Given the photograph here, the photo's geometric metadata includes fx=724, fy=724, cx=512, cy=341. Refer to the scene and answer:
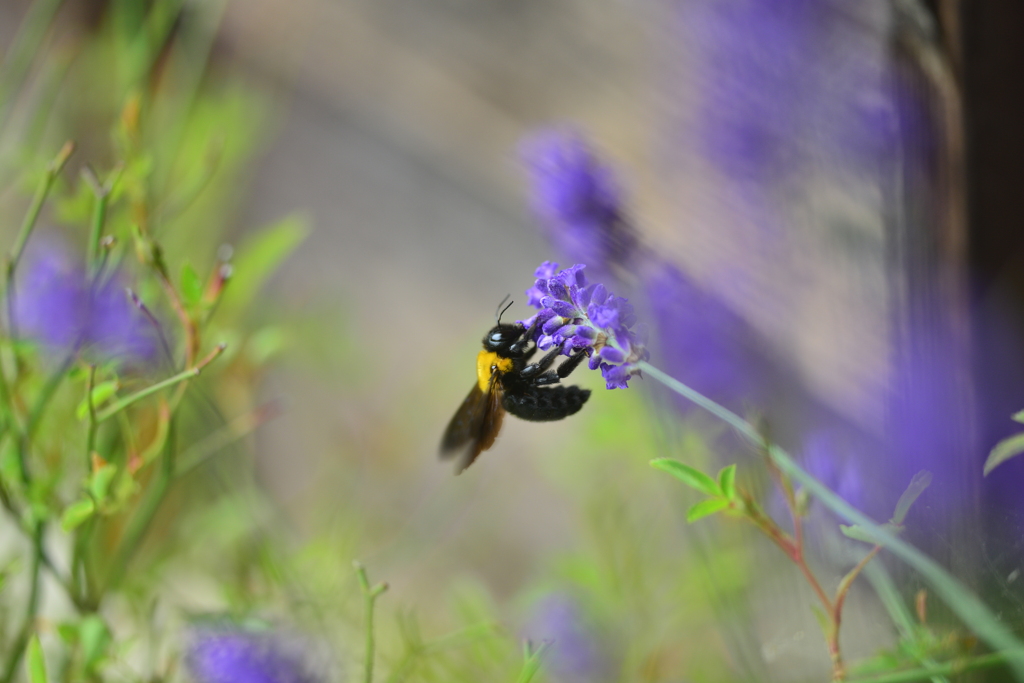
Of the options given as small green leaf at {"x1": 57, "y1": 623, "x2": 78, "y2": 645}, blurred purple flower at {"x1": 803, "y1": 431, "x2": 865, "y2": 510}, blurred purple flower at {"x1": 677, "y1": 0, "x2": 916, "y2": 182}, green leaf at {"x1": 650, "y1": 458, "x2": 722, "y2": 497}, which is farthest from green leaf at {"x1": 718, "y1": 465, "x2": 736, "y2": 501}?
small green leaf at {"x1": 57, "y1": 623, "x2": 78, "y2": 645}

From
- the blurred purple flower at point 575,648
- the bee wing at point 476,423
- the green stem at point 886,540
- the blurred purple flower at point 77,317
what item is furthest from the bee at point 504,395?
the blurred purple flower at point 575,648

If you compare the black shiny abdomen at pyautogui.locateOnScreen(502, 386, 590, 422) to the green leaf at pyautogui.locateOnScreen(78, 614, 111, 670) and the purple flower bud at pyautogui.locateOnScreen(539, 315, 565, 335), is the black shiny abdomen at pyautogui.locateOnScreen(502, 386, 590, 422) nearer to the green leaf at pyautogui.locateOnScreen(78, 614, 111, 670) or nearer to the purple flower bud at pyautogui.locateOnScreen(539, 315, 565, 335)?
the purple flower bud at pyautogui.locateOnScreen(539, 315, 565, 335)

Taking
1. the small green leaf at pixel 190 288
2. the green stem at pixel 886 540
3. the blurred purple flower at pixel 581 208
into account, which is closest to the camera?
the green stem at pixel 886 540

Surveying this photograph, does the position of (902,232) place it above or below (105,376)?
above

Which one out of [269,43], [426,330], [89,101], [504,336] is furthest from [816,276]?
[269,43]

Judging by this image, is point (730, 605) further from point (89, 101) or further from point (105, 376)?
point (89, 101)

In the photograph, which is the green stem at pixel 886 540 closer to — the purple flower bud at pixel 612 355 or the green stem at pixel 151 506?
the purple flower bud at pixel 612 355

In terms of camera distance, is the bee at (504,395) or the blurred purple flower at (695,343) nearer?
the bee at (504,395)

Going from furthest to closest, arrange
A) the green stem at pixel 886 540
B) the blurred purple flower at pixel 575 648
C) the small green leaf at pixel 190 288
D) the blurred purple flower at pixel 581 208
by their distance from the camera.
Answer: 1. the blurred purple flower at pixel 575 648
2. the blurred purple flower at pixel 581 208
3. the small green leaf at pixel 190 288
4. the green stem at pixel 886 540

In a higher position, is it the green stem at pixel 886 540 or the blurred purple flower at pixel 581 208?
the blurred purple flower at pixel 581 208

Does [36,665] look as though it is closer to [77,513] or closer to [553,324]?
[77,513]
